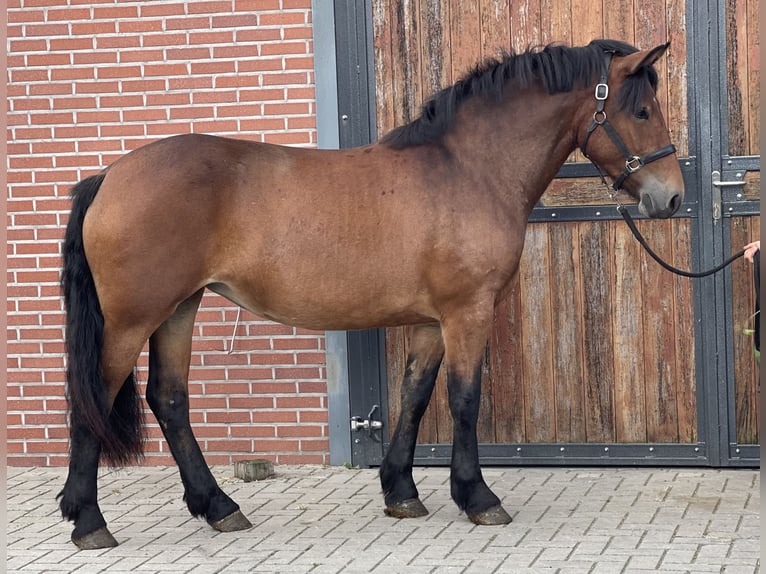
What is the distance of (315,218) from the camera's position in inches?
207

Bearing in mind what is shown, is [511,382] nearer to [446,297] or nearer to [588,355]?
[588,355]

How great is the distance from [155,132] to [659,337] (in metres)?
3.02

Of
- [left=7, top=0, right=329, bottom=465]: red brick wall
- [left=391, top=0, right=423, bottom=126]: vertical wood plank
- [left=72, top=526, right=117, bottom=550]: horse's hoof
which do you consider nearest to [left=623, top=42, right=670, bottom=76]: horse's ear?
[left=391, top=0, right=423, bottom=126]: vertical wood plank

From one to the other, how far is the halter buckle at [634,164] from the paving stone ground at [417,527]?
1.56 m

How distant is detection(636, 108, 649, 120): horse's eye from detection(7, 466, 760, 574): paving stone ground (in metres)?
1.79

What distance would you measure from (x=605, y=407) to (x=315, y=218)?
2.05 meters

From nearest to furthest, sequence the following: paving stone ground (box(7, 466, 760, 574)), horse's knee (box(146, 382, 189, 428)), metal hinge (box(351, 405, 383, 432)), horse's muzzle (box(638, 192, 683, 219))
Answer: paving stone ground (box(7, 466, 760, 574)) < horse's muzzle (box(638, 192, 683, 219)) < horse's knee (box(146, 382, 189, 428)) < metal hinge (box(351, 405, 383, 432))

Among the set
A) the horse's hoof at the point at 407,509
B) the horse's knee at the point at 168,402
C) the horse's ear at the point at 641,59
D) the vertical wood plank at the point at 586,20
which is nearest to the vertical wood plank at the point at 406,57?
the vertical wood plank at the point at 586,20

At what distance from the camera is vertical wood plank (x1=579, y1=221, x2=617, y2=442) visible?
621cm

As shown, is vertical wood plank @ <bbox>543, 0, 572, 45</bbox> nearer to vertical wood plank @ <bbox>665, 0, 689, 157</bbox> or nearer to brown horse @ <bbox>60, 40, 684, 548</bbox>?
vertical wood plank @ <bbox>665, 0, 689, 157</bbox>

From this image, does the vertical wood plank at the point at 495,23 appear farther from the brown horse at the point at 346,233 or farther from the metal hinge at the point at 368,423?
the metal hinge at the point at 368,423

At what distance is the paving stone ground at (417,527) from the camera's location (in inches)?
183

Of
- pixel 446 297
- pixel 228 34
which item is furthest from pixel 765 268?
pixel 228 34

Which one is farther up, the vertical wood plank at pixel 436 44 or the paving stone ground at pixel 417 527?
the vertical wood plank at pixel 436 44
